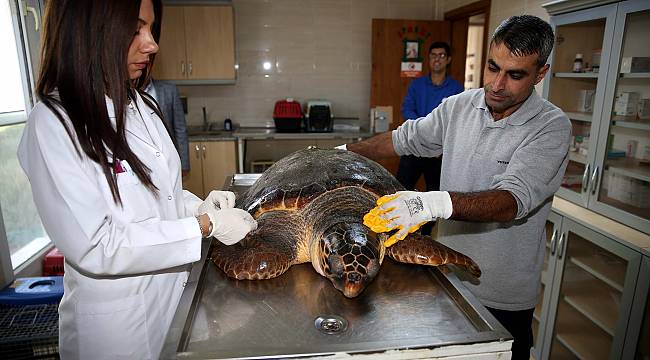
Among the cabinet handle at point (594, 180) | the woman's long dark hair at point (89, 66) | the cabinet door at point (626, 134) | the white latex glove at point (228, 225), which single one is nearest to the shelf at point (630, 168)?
the cabinet door at point (626, 134)

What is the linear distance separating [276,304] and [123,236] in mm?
422

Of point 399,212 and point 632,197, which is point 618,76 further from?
point 399,212

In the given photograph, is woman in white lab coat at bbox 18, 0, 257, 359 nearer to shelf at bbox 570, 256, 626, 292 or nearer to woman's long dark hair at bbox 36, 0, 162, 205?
woman's long dark hair at bbox 36, 0, 162, 205

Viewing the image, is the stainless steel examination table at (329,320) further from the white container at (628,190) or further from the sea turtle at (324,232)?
the white container at (628,190)

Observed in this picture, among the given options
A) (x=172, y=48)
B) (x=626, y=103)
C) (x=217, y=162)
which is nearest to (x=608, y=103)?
(x=626, y=103)

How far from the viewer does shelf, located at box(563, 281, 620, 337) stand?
2167mm

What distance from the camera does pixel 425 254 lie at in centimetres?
129

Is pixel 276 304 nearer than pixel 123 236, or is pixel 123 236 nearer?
pixel 123 236

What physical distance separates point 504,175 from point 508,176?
0.05 ft

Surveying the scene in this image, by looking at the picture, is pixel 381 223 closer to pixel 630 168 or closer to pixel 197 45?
pixel 630 168

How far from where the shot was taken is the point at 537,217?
60.3 inches

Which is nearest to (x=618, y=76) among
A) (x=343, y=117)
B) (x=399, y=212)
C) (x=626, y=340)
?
(x=626, y=340)

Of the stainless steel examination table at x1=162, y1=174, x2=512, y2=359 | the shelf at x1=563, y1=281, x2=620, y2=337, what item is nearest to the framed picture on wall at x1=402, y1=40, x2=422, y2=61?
the shelf at x1=563, y1=281, x2=620, y2=337

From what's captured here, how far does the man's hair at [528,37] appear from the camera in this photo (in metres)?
1.40
